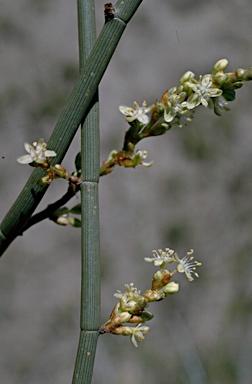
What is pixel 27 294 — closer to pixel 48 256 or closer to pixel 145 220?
pixel 48 256

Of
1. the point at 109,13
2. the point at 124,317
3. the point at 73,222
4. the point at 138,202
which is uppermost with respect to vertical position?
the point at 138,202

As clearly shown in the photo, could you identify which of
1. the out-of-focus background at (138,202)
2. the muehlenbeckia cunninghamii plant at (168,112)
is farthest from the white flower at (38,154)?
the out-of-focus background at (138,202)

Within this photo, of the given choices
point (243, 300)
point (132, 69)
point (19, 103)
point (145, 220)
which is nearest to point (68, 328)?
point (145, 220)

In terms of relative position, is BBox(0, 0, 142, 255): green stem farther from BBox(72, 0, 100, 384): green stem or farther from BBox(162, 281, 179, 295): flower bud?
BBox(162, 281, 179, 295): flower bud

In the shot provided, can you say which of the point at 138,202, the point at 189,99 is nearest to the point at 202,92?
the point at 189,99

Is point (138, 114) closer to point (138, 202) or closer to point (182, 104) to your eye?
point (182, 104)

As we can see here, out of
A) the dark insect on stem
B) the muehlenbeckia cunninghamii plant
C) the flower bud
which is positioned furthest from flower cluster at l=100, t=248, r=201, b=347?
the dark insect on stem
